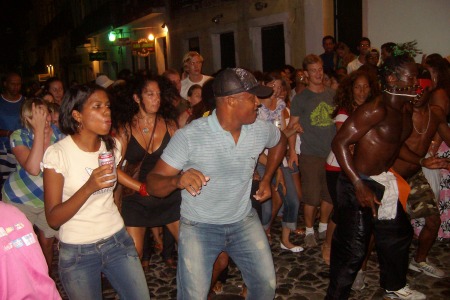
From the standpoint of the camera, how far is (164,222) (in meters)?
4.77

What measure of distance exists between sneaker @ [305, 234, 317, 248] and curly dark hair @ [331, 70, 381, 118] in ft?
5.44

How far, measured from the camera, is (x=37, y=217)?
432 cm

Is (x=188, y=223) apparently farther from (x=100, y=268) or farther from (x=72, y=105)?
(x=72, y=105)

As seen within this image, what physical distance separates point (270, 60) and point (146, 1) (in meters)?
7.54

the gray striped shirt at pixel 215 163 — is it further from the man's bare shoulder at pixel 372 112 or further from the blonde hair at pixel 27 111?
the blonde hair at pixel 27 111

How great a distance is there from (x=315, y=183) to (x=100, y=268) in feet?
11.5

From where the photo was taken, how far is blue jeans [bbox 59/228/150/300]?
3113 mm

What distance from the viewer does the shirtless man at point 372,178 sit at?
3979mm

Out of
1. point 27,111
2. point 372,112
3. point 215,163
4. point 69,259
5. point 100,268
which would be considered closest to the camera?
point 69,259

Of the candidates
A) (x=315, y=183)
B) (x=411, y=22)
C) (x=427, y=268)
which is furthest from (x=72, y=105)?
(x=411, y=22)

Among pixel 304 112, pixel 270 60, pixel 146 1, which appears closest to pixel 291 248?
pixel 304 112

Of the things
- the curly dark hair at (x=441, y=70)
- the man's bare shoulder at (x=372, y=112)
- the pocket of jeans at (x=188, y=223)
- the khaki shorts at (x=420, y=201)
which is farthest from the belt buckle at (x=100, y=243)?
the curly dark hair at (x=441, y=70)

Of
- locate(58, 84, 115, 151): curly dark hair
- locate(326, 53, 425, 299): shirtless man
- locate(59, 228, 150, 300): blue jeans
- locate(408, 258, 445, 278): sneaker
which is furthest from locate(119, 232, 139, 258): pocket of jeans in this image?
locate(408, 258, 445, 278): sneaker

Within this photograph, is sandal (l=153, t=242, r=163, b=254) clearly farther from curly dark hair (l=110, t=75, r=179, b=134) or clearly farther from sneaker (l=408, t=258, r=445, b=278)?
sneaker (l=408, t=258, r=445, b=278)
